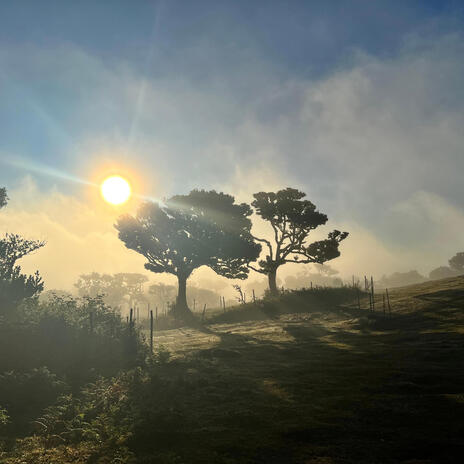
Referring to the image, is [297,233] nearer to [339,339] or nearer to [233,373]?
[339,339]

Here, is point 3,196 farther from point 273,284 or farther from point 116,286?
point 116,286

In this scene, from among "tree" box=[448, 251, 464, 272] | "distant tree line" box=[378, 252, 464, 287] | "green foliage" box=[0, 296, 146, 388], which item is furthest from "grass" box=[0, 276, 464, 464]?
"tree" box=[448, 251, 464, 272]

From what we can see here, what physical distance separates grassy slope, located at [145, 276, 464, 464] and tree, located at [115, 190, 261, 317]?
27435mm

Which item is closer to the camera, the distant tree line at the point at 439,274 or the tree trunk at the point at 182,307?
the tree trunk at the point at 182,307

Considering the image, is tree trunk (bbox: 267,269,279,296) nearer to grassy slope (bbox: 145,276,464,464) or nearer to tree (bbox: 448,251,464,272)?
grassy slope (bbox: 145,276,464,464)

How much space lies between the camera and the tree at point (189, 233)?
1858 inches

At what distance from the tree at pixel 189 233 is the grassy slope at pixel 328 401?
27.4 m

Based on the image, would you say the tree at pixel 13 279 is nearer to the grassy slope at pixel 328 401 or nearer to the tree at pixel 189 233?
the grassy slope at pixel 328 401

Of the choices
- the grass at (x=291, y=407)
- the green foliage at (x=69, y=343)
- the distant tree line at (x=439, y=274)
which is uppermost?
the distant tree line at (x=439, y=274)

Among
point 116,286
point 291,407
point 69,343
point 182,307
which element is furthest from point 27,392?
point 116,286

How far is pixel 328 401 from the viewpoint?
32.2 feet

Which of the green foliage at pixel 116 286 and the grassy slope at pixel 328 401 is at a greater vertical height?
the green foliage at pixel 116 286

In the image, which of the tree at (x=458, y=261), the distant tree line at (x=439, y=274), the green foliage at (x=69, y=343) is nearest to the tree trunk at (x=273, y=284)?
the green foliage at (x=69, y=343)

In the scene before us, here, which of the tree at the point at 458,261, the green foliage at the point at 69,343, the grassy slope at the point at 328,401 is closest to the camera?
the grassy slope at the point at 328,401
